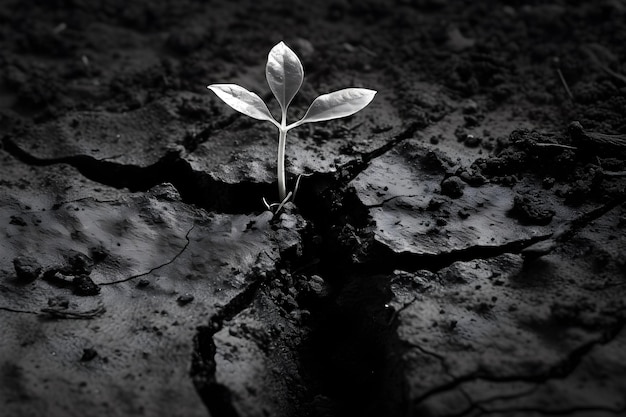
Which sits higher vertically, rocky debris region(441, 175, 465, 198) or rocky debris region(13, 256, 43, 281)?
rocky debris region(441, 175, 465, 198)

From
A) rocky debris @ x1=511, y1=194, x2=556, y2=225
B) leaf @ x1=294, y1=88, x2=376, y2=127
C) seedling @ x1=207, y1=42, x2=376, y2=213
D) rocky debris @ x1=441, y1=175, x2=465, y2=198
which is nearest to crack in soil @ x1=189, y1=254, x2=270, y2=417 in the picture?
seedling @ x1=207, y1=42, x2=376, y2=213

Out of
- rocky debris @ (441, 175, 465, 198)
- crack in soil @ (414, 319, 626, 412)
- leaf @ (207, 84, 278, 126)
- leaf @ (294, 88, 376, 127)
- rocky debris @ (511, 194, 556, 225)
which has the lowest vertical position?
crack in soil @ (414, 319, 626, 412)

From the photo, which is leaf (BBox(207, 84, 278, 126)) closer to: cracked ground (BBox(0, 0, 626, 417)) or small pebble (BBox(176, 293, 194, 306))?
cracked ground (BBox(0, 0, 626, 417))

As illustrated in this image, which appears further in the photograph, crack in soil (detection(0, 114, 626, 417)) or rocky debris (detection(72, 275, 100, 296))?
rocky debris (detection(72, 275, 100, 296))

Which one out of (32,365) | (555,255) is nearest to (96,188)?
(32,365)

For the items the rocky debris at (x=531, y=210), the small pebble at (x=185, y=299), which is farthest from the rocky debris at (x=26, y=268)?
the rocky debris at (x=531, y=210)

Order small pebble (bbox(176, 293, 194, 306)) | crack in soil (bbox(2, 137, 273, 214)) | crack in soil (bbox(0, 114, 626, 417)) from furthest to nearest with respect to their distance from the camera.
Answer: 1. crack in soil (bbox(2, 137, 273, 214))
2. small pebble (bbox(176, 293, 194, 306))
3. crack in soil (bbox(0, 114, 626, 417))
